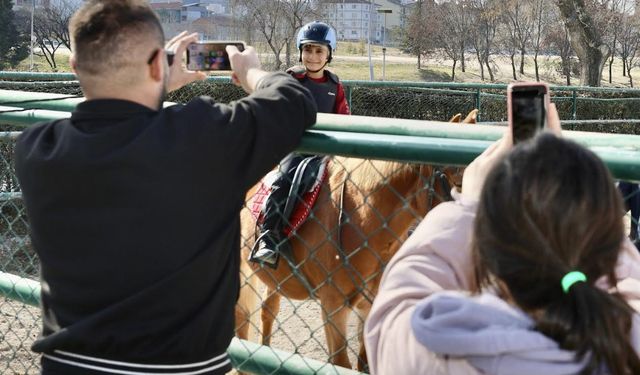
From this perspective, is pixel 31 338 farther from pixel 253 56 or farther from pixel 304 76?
pixel 253 56

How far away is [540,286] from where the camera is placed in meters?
1.28

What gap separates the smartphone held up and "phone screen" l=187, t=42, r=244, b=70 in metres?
0.94

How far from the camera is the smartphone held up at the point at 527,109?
1.65 metres

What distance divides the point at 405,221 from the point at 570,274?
307 centimetres

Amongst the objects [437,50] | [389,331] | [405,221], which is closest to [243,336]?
[405,221]

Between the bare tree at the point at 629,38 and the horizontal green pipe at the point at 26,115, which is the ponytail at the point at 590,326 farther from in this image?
the bare tree at the point at 629,38

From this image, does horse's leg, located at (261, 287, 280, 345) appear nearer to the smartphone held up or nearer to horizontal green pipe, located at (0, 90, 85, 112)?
horizontal green pipe, located at (0, 90, 85, 112)

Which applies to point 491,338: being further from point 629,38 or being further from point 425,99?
point 629,38

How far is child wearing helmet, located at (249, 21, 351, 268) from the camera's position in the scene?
4.30 m

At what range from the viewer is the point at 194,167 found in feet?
5.91

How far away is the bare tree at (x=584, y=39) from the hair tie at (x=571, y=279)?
22.8 meters

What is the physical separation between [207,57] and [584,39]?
22.6 meters

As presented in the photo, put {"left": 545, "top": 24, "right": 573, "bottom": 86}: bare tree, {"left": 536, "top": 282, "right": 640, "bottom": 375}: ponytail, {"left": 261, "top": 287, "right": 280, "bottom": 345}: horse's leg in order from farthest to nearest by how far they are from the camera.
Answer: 1. {"left": 545, "top": 24, "right": 573, "bottom": 86}: bare tree
2. {"left": 261, "top": 287, "right": 280, "bottom": 345}: horse's leg
3. {"left": 536, "top": 282, "right": 640, "bottom": 375}: ponytail

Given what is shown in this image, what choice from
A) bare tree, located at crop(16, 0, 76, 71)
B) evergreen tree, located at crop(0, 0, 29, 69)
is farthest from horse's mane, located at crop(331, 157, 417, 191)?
bare tree, located at crop(16, 0, 76, 71)
